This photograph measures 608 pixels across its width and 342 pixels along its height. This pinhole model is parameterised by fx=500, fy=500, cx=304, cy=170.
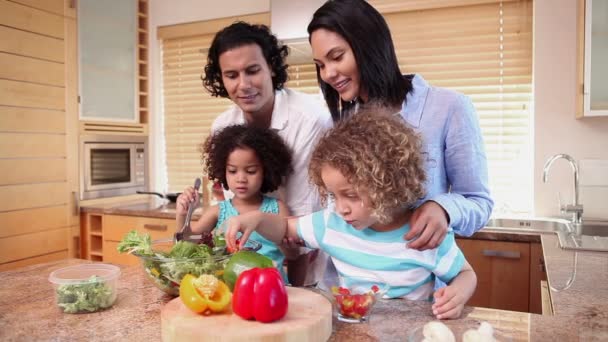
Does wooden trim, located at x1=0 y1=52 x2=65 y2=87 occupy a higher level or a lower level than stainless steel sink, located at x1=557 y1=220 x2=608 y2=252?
higher

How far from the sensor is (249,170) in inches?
59.2

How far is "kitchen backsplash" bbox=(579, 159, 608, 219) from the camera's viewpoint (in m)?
2.59

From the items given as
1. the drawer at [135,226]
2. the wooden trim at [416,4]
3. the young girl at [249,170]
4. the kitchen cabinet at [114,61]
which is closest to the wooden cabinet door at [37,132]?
the kitchen cabinet at [114,61]

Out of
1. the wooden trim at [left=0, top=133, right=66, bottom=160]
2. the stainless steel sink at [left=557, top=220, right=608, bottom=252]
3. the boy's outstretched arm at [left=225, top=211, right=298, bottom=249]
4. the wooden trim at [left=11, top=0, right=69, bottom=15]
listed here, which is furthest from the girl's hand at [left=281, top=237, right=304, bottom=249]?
the wooden trim at [left=11, top=0, right=69, bottom=15]

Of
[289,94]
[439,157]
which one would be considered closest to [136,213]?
[289,94]

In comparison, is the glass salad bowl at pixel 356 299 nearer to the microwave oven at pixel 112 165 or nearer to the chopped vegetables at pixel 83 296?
the chopped vegetables at pixel 83 296

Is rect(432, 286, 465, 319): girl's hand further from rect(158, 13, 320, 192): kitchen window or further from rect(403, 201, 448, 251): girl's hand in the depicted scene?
rect(158, 13, 320, 192): kitchen window

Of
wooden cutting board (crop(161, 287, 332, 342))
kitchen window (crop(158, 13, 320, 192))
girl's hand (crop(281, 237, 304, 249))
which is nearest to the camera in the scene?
wooden cutting board (crop(161, 287, 332, 342))

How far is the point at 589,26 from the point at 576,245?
3.53 feet

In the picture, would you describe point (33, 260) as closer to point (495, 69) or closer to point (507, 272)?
point (507, 272)

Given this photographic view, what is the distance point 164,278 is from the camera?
3.70 ft

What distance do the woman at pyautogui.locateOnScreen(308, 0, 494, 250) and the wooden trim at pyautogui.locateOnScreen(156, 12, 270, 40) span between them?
2157 millimetres

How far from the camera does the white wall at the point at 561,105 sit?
260 cm

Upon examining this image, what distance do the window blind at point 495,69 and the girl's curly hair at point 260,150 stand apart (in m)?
1.68
